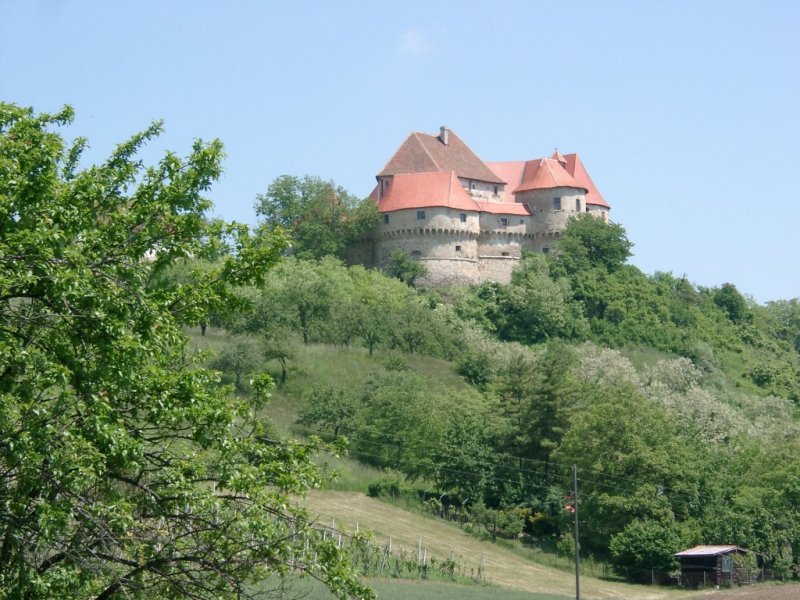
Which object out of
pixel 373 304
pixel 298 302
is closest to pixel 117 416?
pixel 298 302

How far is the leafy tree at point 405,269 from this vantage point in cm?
9050

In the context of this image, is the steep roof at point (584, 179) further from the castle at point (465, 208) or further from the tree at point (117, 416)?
the tree at point (117, 416)

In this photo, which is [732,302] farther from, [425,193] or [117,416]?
[117,416]

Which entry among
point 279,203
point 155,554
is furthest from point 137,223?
point 279,203

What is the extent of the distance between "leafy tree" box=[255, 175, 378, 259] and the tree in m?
75.2

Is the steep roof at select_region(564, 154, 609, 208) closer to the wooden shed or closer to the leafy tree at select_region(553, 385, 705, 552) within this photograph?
the leafy tree at select_region(553, 385, 705, 552)

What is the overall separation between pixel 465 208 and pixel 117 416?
81.9 metres

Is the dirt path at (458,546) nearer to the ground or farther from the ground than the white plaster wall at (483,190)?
nearer to the ground

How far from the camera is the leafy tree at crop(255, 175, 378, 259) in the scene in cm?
9056

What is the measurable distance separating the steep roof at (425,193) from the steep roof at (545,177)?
596 centimetres

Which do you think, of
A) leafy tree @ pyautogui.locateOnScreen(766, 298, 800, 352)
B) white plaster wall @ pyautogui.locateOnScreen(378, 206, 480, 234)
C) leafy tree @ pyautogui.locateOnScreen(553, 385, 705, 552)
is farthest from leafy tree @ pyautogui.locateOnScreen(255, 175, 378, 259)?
leafy tree @ pyautogui.locateOnScreen(766, 298, 800, 352)

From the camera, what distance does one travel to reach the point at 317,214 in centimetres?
9225

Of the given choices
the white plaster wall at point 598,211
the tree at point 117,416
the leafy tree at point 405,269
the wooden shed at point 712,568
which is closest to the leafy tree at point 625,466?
the wooden shed at point 712,568

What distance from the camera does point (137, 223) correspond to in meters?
14.5
